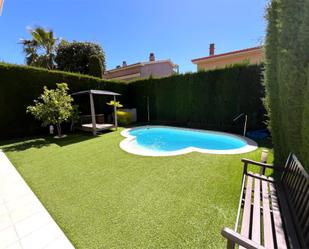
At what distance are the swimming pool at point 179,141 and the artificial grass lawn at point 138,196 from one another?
1.09m

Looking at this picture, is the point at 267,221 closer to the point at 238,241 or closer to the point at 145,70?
the point at 238,241

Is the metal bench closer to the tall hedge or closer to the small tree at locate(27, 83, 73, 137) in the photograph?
the tall hedge

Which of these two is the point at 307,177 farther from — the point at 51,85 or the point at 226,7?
the point at 51,85

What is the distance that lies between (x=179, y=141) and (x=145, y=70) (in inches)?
565

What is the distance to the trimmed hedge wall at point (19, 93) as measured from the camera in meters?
8.23

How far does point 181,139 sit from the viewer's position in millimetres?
8836

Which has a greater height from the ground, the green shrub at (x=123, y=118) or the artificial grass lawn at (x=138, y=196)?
the green shrub at (x=123, y=118)

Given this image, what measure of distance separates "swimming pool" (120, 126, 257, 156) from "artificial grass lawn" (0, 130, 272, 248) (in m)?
1.09

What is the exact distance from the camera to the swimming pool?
6.54m

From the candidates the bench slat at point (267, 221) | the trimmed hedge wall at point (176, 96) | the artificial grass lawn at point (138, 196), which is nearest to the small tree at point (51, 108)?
the trimmed hedge wall at point (176, 96)

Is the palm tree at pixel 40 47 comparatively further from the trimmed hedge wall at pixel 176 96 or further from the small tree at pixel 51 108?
→ the small tree at pixel 51 108

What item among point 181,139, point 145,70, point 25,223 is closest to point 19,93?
point 25,223

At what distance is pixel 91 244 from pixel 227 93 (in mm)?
9732

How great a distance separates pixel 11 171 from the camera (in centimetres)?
448
